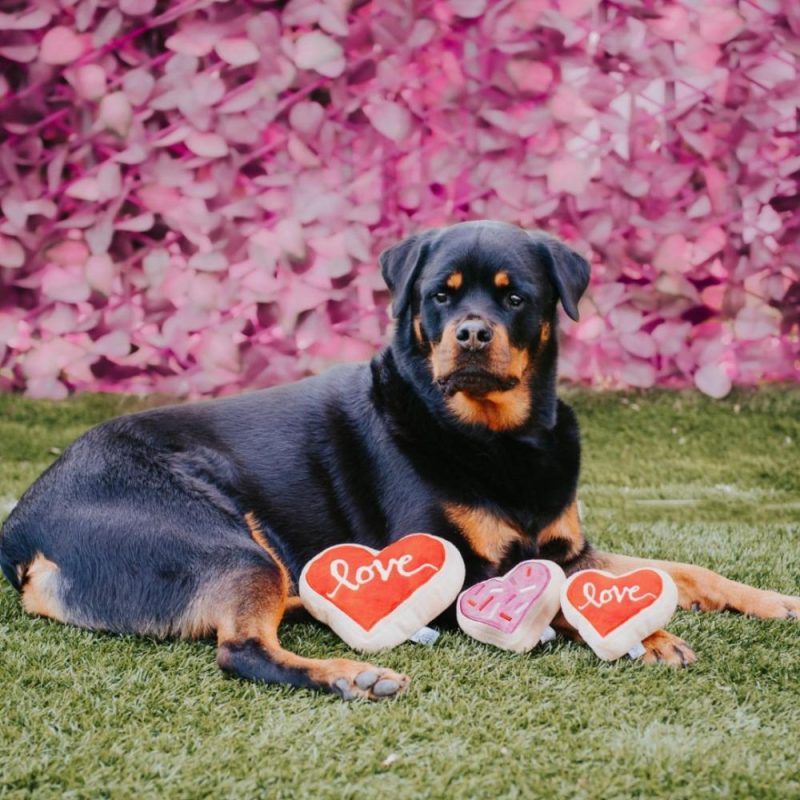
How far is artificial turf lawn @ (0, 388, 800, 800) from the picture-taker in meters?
1.81

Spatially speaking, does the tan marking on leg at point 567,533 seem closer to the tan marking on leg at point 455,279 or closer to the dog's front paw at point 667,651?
the dog's front paw at point 667,651

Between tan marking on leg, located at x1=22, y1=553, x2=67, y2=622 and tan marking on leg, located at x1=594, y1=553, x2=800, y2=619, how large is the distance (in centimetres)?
160

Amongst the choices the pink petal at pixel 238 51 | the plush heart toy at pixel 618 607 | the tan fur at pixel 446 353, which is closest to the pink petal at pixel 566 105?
the pink petal at pixel 238 51

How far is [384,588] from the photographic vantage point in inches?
99.0

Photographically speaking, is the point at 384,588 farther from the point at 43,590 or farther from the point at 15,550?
the point at 15,550

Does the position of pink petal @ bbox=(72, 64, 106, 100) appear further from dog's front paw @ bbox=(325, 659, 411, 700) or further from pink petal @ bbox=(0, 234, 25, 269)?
dog's front paw @ bbox=(325, 659, 411, 700)

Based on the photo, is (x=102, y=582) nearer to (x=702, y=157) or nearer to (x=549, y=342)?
(x=549, y=342)

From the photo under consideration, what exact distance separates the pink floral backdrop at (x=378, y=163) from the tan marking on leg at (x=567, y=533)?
1.96 meters

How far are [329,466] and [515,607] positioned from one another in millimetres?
741

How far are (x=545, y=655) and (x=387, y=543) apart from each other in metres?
0.57

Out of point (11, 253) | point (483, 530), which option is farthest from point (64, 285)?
point (483, 530)

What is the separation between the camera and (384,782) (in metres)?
1.81

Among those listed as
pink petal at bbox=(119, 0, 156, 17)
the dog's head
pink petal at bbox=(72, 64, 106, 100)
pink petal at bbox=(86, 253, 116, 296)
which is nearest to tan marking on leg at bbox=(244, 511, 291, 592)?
the dog's head

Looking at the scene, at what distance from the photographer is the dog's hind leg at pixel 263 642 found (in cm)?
219
